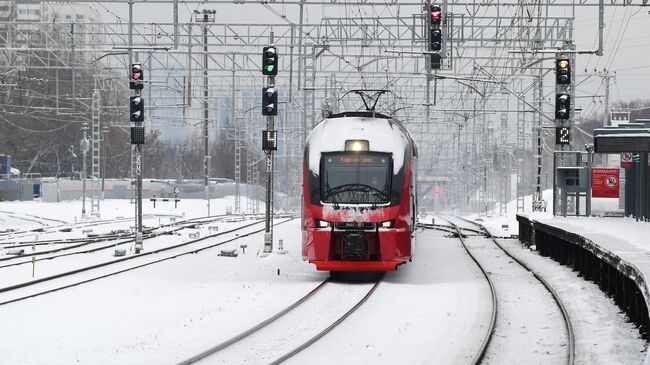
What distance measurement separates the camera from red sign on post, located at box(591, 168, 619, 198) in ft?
129

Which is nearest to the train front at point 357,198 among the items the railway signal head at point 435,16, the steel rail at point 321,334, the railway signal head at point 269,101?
the steel rail at point 321,334

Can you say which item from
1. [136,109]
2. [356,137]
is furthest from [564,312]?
[136,109]

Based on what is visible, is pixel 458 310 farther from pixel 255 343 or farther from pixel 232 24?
pixel 232 24

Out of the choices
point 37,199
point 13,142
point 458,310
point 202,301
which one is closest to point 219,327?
point 202,301

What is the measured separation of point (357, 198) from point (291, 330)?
252 inches

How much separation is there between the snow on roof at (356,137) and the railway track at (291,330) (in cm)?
269

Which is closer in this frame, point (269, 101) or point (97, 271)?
point (97, 271)

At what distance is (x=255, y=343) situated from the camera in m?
13.1

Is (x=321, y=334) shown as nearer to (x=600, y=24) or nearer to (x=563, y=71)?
(x=563, y=71)

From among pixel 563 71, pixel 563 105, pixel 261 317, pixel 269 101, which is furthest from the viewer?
pixel 563 105

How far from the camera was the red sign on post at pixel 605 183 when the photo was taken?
39.3 m

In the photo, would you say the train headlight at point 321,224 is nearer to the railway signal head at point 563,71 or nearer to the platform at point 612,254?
the platform at point 612,254

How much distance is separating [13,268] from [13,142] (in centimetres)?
6306

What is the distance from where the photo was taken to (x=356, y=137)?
817 inches
